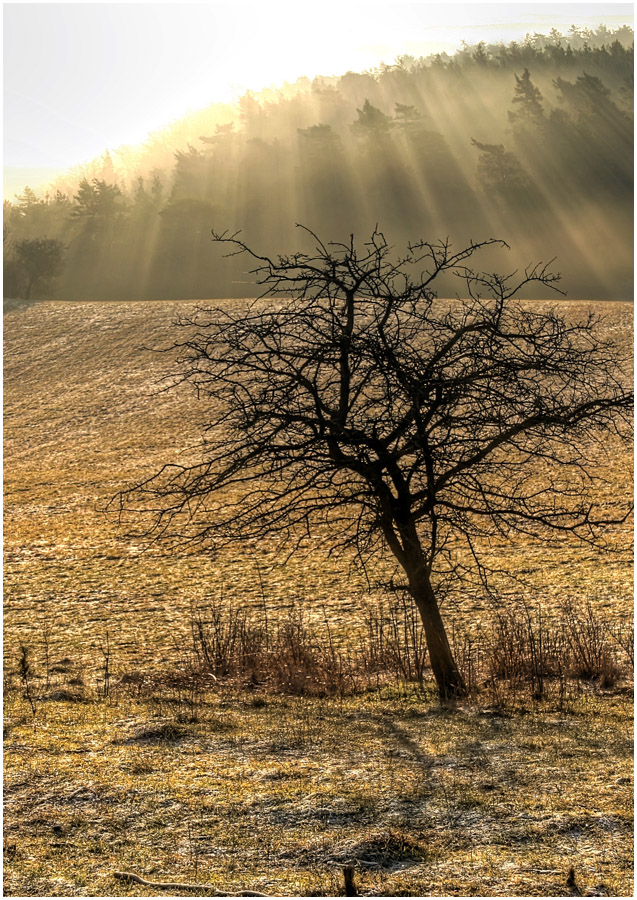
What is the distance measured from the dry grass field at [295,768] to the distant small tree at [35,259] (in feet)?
169

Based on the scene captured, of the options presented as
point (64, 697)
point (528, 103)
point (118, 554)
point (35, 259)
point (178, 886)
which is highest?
point (528, 103)

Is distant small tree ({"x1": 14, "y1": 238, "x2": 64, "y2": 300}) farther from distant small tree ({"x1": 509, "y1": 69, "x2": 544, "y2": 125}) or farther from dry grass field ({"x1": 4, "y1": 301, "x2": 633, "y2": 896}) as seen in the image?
dry grass field ({"x1": 4, "y1": 301, "x2": 633, "y2": 896})

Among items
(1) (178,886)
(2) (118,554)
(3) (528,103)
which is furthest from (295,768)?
(3) (528,103)

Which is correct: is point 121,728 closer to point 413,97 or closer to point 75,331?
point 75,331

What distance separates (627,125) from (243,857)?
86.6m

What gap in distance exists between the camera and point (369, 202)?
248ft

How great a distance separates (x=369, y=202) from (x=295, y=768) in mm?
74039

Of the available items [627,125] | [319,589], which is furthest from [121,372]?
[627,125]

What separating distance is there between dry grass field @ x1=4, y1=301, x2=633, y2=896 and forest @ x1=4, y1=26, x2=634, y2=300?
54293 millimetres

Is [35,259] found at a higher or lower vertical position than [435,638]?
higher

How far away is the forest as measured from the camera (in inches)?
2702

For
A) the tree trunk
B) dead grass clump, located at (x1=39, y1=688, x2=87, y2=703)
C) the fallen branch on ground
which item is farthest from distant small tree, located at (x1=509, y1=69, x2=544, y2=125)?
the fallen branch on ground

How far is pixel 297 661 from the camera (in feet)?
32.4

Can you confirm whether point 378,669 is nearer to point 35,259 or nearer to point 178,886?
point 178,886
